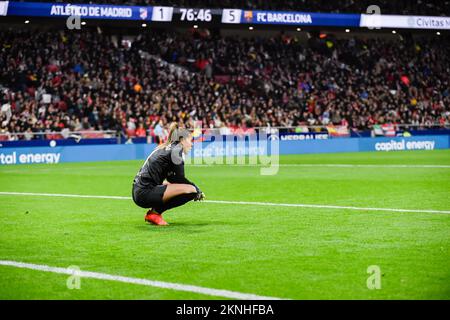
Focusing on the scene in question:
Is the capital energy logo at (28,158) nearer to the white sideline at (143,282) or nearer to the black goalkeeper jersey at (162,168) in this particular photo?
the black goalkeeper jersey at (162,168)

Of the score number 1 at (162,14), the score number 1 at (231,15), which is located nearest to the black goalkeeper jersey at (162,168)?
the score number 1 at (162,14)

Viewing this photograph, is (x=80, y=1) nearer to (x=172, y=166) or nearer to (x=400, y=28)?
(x=400, y=28)

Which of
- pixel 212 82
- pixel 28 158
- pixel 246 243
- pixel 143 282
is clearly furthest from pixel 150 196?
pixel 212 82

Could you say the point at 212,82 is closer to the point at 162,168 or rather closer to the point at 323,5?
the point at 323,5

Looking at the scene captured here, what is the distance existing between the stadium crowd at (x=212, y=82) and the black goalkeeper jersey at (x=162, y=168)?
21395mm

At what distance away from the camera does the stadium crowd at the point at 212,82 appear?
3603 centimetres

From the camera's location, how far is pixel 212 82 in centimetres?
4266

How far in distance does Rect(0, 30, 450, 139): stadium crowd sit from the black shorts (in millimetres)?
21441

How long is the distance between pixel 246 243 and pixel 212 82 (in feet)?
108

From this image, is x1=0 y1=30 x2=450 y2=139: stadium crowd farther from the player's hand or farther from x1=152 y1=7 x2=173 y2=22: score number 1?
the player's hand

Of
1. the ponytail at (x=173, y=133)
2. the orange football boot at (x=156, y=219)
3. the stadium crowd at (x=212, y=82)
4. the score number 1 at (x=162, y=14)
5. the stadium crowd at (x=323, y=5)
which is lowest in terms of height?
the orange football boot at (x=156, y=219)

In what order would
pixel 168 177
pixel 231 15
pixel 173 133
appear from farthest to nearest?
pixel 231 15 → pixel 168 177 → pixel 173 133

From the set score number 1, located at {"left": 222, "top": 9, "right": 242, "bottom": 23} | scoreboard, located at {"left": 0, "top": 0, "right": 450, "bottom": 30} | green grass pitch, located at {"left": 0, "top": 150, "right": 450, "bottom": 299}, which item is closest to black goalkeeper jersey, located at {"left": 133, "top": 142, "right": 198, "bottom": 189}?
green grass pitch, located at {"left": 0, "top": 150, "right": 450, "bottom": 299}

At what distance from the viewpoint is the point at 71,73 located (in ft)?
125
